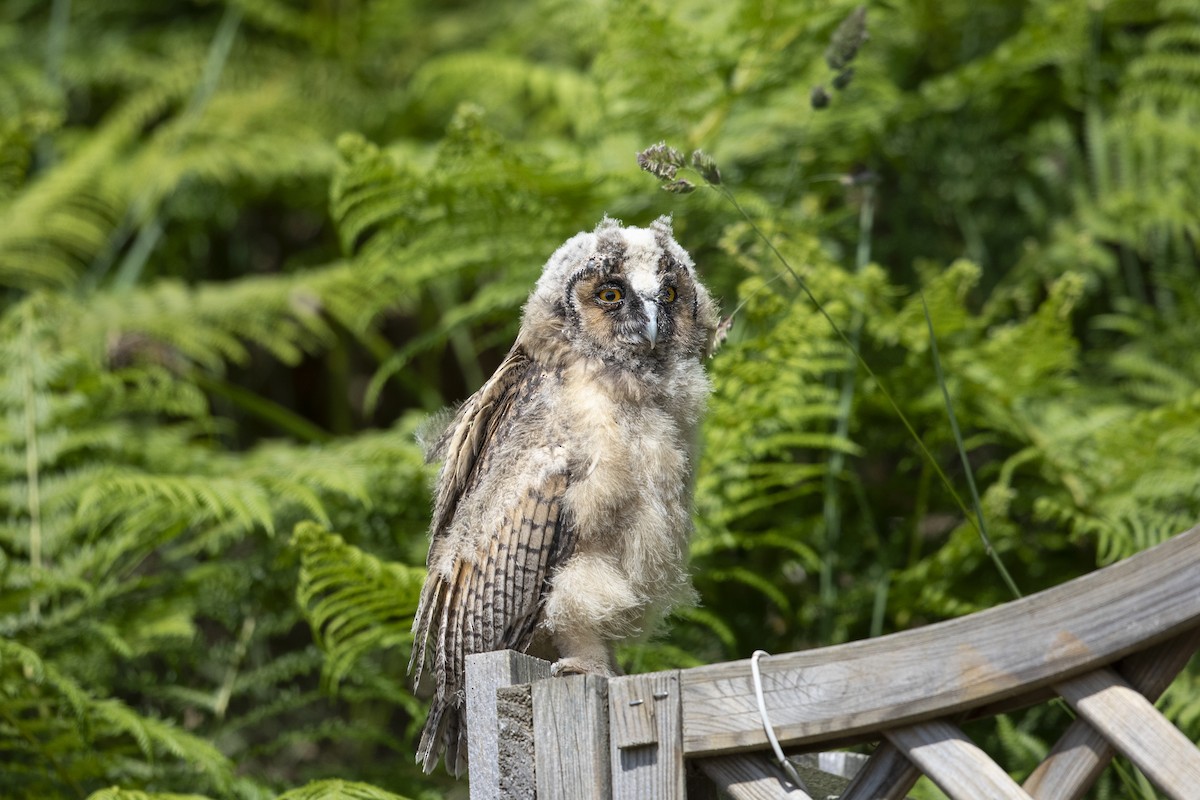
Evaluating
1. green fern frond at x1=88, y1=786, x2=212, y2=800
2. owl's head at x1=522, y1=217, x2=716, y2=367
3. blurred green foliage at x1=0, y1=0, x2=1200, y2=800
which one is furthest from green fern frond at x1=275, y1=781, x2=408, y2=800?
owl's head at x1=522, y1=217, x2=716, y2=367

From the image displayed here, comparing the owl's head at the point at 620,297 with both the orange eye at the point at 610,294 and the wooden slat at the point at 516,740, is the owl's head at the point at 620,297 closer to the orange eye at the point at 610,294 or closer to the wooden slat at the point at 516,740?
the orange eye at the point at 610,294

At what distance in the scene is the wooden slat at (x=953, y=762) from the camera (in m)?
1.41

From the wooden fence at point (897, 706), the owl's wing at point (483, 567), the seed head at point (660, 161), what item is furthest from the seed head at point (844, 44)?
the wooden fence at point (897, 706)

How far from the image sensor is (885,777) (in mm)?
1515

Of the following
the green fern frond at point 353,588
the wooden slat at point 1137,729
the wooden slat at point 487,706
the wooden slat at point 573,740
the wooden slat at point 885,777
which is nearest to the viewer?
the wooden slat at point 1137,729

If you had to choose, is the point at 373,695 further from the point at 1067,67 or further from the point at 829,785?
the point at 1067,67

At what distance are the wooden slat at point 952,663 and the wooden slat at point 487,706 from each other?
27 cm

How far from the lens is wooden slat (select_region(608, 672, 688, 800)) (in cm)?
158

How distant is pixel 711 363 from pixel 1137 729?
2184 mm

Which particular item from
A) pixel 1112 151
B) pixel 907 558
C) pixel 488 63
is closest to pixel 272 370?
pixel 488 63

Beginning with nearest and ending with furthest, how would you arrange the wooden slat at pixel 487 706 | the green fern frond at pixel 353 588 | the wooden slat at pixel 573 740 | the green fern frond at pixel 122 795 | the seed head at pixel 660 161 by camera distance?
the wooden slat at pixel 573 740 < the wooden slat at pixel 487 706 < the seed head at pixel 660 161 < the green fern frond at pixel 122 795 < the green fern frond at pixel 353 588

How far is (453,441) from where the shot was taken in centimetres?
223

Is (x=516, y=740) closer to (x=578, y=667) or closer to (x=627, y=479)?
(x=578, y=667)

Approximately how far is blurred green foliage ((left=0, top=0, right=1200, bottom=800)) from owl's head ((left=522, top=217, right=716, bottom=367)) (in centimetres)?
28
